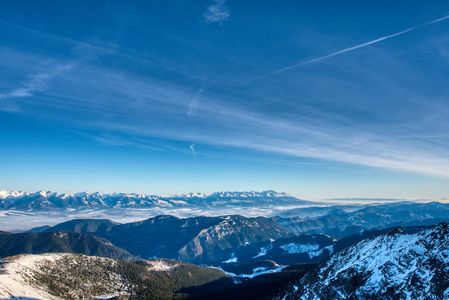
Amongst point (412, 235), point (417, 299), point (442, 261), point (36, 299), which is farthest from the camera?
point (36, 299)

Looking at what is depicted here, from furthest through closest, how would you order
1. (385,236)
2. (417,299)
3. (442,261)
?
1. (385,236)
2. (442,261)
3. (417,299)

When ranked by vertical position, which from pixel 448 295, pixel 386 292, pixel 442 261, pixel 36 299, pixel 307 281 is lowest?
pixel 36 299

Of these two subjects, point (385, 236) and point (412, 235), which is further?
point (385, 236)

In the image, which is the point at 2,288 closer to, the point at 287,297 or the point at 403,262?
the point at 287,297

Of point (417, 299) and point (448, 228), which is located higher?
point (448, 228)

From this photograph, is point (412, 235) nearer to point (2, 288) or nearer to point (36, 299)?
point (36, 299)

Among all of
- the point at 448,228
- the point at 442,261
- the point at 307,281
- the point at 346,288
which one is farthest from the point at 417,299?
the point at 307,281

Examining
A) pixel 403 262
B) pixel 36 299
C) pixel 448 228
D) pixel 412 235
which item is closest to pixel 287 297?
pixel 403 262
